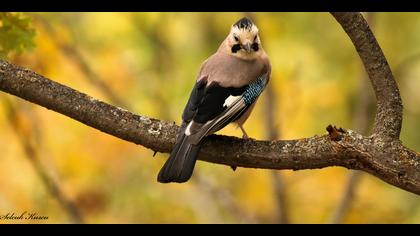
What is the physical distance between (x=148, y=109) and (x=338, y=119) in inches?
106

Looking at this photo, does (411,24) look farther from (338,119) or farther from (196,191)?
(196,191)

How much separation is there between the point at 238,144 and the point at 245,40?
5.40 feet

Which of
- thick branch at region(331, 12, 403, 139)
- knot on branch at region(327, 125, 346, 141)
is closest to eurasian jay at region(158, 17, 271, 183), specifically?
knot on branch at region(327, 125, 346, 141)

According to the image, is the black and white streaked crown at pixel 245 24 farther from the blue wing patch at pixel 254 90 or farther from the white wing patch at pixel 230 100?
the white wing patch at pixel 230 100

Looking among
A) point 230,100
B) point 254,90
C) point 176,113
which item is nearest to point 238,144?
point 230,100

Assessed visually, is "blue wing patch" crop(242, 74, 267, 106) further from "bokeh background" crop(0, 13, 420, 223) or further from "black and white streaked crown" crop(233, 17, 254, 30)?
"bokeh background" crop(0, 13, 420, 223)

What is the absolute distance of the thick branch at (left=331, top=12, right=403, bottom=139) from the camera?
186 inches

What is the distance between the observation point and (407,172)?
4488 millimetres

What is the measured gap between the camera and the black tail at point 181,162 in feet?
16.2

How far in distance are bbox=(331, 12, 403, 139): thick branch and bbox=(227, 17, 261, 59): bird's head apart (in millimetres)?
1667

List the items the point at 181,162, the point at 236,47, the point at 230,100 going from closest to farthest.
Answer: the point at 181,162 → the point at 230,100 → the point at 236,47

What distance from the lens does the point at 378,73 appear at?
483 cm

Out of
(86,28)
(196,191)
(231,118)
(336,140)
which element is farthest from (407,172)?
(86,28)

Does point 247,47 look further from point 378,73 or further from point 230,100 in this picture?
point 378,73
